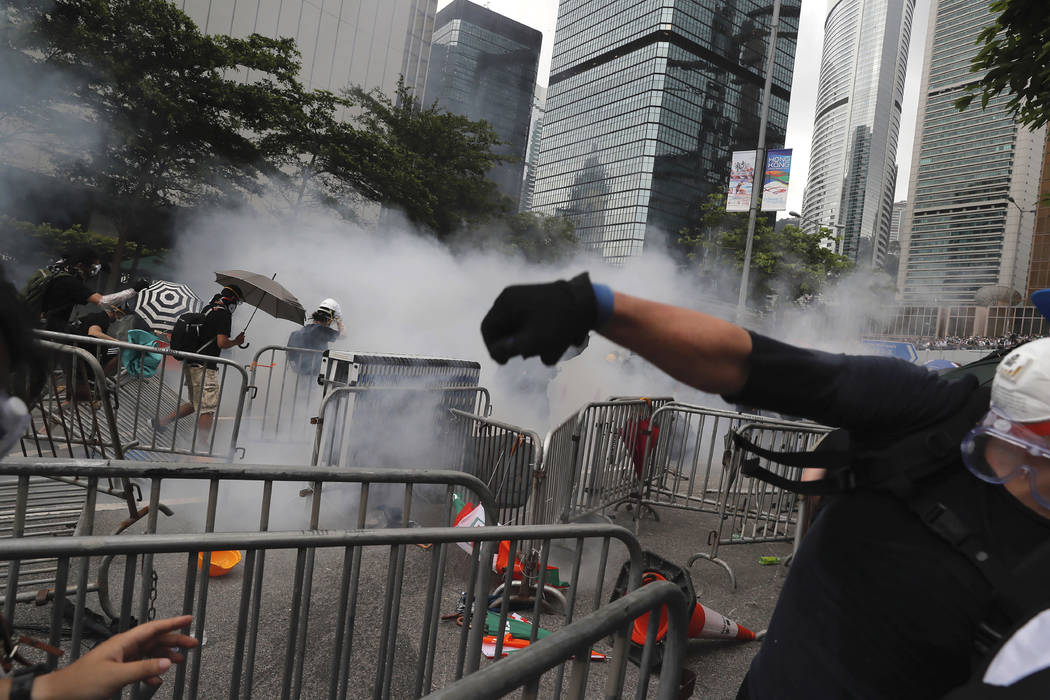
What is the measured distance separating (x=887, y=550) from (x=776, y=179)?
14.5m

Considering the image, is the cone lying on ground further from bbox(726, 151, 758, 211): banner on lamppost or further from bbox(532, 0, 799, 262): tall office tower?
bbox(532, 0, 799, 262): tall office tower

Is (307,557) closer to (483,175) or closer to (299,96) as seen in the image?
(299,96)

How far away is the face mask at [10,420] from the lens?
3.40 ft

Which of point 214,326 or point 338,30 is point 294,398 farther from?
point 338,30

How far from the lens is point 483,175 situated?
23.0 meters

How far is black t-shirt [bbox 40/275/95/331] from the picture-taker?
5418 millimetres

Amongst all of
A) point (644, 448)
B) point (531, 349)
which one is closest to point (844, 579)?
point (531, 349)

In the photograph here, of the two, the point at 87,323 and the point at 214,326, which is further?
the point at 214,326

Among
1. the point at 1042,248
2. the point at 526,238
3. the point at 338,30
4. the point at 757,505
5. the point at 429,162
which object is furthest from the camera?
the point at 1042,248

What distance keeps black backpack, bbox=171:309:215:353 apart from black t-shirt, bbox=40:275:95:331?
3.12 feet

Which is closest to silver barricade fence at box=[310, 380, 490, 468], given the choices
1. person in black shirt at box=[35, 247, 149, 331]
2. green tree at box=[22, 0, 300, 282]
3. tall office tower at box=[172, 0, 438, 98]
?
person in black shirt at box=[35, 247, 149, 331]

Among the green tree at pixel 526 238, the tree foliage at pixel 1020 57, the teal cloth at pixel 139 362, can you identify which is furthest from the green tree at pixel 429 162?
the tree foliage at pixel 1020 57

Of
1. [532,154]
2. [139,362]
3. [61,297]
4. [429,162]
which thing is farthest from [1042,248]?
[532,154]

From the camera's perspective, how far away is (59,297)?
5.43 meters
